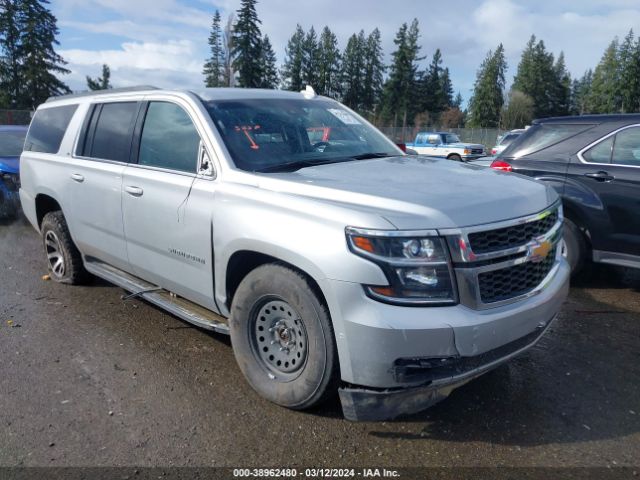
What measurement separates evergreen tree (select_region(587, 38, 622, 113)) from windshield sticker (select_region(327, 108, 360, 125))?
93571 millimetres

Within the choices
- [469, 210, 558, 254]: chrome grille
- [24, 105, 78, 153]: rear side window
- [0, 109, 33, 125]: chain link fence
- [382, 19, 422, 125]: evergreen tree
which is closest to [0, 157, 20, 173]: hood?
[24, 105, 78, 153]: rear side window

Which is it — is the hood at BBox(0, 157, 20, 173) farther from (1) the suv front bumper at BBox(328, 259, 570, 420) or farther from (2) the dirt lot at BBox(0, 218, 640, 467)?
(1) the suv front bumper at BBox(328, 259, 570, 420)

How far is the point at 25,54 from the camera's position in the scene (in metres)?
51.8

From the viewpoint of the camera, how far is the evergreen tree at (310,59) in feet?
266

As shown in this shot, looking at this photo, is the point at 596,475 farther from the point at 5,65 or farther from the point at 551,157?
the point at 5,65

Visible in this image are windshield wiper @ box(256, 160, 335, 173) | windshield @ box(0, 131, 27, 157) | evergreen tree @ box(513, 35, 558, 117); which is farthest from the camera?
evergreen tree @ box(513, 35, 558, 117)

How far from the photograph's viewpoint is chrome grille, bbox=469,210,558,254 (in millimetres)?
2721

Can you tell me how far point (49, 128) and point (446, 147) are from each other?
2422 cm

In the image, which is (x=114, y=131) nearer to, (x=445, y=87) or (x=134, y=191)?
(x=134, y=191)

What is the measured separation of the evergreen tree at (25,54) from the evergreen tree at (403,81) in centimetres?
4642

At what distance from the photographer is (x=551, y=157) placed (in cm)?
598

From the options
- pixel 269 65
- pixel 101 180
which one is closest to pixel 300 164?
pixel 101 180

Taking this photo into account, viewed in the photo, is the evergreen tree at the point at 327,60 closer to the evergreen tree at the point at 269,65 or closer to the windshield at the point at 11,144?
the evergreen tree at the point at 269,65

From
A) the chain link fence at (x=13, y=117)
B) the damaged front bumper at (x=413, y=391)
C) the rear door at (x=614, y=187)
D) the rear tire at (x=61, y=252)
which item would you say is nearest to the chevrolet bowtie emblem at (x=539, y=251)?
the damaged front bumper at (x=413, y=391)
